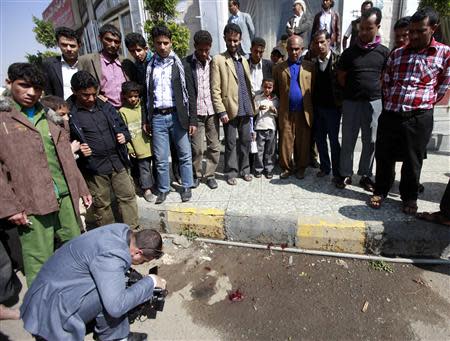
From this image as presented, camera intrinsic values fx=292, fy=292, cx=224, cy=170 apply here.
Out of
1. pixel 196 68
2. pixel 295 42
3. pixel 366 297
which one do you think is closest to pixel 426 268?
pixel 366 297

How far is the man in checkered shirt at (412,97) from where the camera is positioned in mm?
2693

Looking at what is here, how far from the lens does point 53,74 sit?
3.44 meters

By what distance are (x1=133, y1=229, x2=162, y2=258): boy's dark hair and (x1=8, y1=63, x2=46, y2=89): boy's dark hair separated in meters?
1.40

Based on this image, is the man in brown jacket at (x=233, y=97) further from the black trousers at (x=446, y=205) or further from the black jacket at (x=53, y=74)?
the black trousers at (x=446, y=205)

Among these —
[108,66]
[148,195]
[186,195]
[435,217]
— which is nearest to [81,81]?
[108,66]

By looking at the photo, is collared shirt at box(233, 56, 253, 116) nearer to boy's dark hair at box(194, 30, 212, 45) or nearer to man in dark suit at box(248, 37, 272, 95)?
man in dark suit at box(248, 37, 272, 95)

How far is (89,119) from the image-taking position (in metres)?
3.01

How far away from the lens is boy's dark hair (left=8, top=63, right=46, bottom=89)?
6.99 feet

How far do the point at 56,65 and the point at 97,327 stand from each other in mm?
2976

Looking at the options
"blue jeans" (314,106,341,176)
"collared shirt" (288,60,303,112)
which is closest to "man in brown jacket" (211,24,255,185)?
"collared shirt" (288,60,303,112)

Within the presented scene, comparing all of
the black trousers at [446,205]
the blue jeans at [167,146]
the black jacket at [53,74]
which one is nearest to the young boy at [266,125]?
the blue jeans at [167,146]

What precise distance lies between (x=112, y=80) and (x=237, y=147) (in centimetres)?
188

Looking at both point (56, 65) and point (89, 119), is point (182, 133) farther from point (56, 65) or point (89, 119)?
point (56, 65)

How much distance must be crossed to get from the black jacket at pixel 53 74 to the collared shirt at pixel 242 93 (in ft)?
7.06
